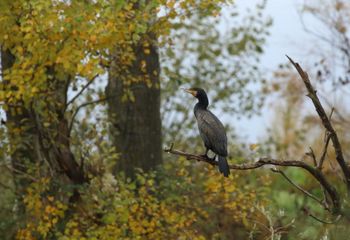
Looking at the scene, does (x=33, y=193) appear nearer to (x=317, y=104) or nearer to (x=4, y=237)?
(x=4, y=237)

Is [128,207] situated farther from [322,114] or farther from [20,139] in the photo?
[322,114]

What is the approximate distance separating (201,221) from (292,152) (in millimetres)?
13204

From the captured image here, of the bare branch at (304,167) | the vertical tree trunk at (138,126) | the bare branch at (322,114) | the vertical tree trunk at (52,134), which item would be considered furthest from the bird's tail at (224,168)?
the vertical tree trunk at (138,126)

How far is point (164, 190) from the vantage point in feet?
38.2

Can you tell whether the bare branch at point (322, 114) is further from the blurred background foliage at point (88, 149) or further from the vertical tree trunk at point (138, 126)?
the vertical tree trunk at point (138, 126)

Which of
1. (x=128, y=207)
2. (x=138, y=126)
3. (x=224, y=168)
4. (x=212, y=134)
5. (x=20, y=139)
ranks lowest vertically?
(x=224, y=168)

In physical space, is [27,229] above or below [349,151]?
below

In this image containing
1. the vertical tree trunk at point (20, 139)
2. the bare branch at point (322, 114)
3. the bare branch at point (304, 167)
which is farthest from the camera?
the vertical tree trunk at point (20, 139)

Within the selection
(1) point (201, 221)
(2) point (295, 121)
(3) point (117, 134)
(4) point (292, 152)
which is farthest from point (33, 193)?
(2) point (295, 121)

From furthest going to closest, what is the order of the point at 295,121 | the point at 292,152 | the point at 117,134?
the point at 295,121
the point at 292,152
the point at 117,134

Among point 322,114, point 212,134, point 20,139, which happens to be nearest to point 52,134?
point 20,139

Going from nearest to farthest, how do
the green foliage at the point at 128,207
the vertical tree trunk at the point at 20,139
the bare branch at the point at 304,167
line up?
the bare branch at the point at 304,167 → the green foliage at the point at 128,207 → the vertical tree trunk at the point at 20,139

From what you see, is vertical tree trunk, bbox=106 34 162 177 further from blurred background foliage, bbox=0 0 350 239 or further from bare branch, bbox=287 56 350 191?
bare branch, bbox=287 56 350 191

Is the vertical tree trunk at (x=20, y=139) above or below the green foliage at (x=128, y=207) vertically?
above
